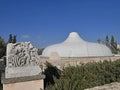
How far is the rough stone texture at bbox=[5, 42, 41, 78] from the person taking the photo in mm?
6637

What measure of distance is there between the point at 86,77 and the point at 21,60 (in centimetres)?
247

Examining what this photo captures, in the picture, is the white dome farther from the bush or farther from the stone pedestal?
the stone pedestal

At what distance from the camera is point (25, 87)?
669 cm

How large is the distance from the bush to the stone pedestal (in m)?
0.39

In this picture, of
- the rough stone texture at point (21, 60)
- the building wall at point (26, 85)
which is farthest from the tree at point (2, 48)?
the building wall at point (26, 85)

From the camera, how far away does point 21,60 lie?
6840mm

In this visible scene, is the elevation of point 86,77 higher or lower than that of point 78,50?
lower

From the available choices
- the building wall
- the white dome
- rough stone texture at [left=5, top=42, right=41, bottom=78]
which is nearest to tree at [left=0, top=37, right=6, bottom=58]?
the white dome

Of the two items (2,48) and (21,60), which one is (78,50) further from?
(21,60)

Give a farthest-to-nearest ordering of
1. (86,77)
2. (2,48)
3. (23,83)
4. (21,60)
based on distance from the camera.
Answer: (2,48) < (86,77) < (21,60) < (23,83)

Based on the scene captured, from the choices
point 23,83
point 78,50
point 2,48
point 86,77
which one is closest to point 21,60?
point 23,83

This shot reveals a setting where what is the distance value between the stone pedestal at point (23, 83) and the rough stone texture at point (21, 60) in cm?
20

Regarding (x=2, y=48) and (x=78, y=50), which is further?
(x=2, y=48)

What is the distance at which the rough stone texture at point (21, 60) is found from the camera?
6.64 metres
